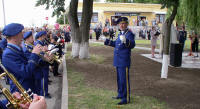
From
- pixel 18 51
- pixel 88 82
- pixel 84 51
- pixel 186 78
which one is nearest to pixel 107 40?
pixel 88 82

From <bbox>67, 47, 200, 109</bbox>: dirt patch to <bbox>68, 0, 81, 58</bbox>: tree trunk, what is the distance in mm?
2478

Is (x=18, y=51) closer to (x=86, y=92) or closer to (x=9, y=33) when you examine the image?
(x=9, y=33)

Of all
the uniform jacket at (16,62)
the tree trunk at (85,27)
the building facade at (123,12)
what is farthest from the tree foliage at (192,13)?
the building facade at (123,12)

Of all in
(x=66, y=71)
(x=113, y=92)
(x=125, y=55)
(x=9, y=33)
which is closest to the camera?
(x=9, y=33)

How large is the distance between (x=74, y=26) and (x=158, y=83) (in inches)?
281

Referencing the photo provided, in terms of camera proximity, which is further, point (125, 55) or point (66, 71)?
point (66, 71)

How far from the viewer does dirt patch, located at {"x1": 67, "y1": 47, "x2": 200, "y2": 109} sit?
585cm

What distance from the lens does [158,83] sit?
24.3 ft

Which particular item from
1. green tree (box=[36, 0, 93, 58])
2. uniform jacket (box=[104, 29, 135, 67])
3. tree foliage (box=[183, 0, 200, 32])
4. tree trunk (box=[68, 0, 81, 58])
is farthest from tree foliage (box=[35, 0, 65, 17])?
tree foliage (box=[183, 0, 200, 32])

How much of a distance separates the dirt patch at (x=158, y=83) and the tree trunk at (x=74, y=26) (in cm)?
248

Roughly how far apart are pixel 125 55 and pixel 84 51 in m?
7.42

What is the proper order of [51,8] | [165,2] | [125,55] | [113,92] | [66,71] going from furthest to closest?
[51,8] → [66,71] → [165,2] → [113,92] → [125,55]

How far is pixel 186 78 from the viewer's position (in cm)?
823

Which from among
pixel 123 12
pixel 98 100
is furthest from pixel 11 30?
pixel 123 12
